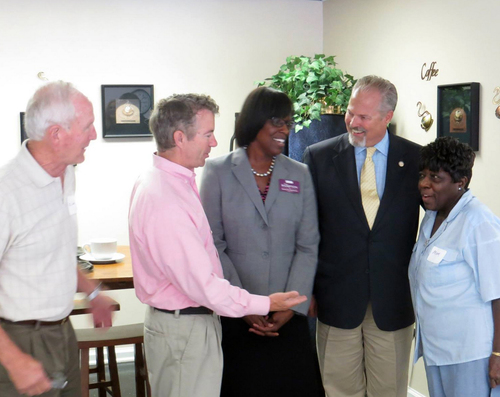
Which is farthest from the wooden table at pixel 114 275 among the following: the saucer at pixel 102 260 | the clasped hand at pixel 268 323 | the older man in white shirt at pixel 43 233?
the older man in white shirt at pixel 43 233

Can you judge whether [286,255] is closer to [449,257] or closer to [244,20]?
[449,257]

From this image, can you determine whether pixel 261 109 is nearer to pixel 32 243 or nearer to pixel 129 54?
pixel 32 243

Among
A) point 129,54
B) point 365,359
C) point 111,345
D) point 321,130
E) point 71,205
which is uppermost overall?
point 129,54

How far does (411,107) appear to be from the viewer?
3955 mm

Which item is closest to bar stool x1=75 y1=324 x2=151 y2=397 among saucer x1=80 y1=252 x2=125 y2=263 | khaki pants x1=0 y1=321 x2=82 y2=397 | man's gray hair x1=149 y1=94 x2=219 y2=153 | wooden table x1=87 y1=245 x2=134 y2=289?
wooden table x1=87 y1=245 x2=134 y2=289

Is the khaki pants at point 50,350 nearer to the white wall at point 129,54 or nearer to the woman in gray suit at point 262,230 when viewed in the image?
the woman in gray suit at point 262,230

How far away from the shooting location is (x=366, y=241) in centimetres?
267

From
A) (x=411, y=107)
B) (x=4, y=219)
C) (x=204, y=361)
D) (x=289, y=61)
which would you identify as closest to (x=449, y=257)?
(x=204, y=361)

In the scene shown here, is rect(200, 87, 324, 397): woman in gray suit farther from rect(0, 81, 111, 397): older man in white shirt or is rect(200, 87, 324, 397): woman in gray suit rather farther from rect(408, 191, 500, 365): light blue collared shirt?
rect(0, 81, 111, 397): older man in white shirt

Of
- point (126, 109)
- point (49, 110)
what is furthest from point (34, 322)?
point (126, 109)

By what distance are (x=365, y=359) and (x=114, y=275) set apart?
138 cm

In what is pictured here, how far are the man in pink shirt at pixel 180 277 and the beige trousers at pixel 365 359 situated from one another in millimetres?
670

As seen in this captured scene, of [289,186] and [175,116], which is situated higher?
[175,116]

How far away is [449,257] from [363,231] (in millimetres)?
439
